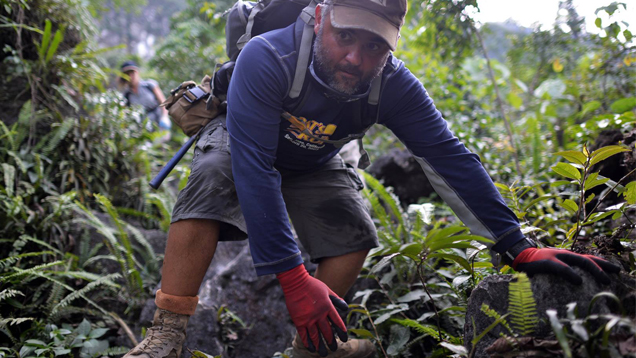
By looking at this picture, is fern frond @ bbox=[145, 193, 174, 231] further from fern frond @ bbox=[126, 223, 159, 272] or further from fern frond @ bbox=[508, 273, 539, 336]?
fern frond @ bbox=[508, 273, 539, 336]

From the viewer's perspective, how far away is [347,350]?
284 cm

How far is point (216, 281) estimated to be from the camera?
158 inches

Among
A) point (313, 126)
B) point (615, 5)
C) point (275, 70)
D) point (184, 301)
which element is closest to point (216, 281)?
point (184, 301)

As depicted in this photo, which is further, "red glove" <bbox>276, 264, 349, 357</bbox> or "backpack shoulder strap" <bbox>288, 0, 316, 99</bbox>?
"backpack shoulder strap" <bbox>288, 0, 316, 99</bbox>

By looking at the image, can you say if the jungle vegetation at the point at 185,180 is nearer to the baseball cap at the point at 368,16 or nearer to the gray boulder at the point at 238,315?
the gray boulder at the point at 238,315

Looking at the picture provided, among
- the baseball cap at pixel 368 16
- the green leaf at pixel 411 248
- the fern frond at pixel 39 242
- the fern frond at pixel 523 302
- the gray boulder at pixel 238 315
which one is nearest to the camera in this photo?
the fern frond at pixel 523 302

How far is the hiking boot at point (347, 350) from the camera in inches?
112

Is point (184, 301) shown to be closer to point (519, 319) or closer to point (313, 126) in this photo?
point (313, 126)

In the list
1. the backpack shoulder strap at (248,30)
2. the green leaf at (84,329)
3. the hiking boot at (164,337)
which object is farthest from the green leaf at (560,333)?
the green leaf at (84,329)

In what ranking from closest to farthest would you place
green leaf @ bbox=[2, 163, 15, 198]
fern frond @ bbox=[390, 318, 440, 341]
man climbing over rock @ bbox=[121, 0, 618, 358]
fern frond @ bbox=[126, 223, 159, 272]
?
man climbing over rock @ bbox=[121, 0, 618, 358]
fern frond @ bbox=[390, 318, 440, 341]
green leaf @ bbox=[2, 163, 15, 198]
fern frond @ bbox=[126, 223, 159, 272]

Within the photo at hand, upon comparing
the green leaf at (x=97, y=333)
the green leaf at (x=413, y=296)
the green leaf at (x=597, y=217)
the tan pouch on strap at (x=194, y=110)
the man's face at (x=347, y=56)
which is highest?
the man's face at (x=347, y=56)

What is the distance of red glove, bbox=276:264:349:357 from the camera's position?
2133 millimetres

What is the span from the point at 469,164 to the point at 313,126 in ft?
2.92

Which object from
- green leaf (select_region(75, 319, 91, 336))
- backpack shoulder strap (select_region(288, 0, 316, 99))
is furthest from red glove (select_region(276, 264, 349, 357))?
green leaf (select_region(75, 319, 91, 336))
